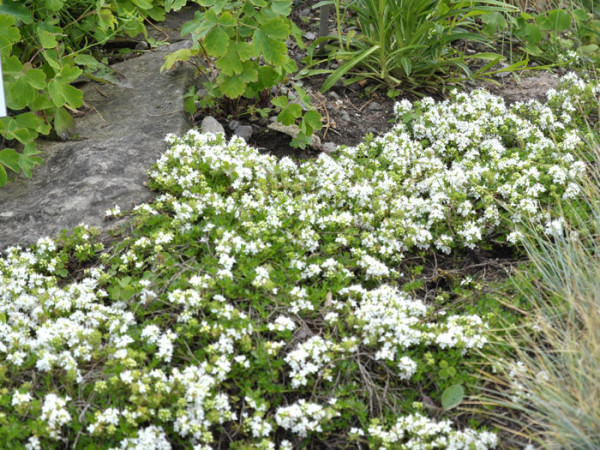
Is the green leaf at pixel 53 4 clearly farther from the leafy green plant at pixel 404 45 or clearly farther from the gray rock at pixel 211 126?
the leafy green plant at pixel 404 45

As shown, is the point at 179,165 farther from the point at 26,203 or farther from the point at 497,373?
the point at 497,373

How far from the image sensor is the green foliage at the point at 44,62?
130 inches

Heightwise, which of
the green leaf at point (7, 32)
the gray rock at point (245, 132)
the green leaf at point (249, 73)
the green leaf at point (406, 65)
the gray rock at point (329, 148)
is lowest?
the gray rock at point (329, 148)

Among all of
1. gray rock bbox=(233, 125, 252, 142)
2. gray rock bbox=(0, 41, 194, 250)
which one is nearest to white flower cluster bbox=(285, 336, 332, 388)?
gray rock bbox=(0, 41, 194, 250)

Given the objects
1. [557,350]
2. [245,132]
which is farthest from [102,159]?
[557,350]

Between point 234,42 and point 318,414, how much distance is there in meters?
2.18

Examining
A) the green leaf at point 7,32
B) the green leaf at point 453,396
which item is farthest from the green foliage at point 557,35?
the green leaf at point 7,32

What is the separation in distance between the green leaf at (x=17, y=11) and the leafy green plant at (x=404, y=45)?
1772 mm

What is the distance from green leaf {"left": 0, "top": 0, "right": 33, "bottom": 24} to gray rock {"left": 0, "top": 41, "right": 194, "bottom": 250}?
26.3 inches

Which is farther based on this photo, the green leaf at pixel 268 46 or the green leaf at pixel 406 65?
the green leaf at pixel 406 65

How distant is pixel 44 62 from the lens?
3793 mm

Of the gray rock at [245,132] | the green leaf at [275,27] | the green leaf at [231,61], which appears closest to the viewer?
the green leaf at [275,27]

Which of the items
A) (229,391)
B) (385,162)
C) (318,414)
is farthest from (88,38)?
(318,414)

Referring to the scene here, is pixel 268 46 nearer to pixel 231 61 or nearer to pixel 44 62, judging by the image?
pixel 231 61
